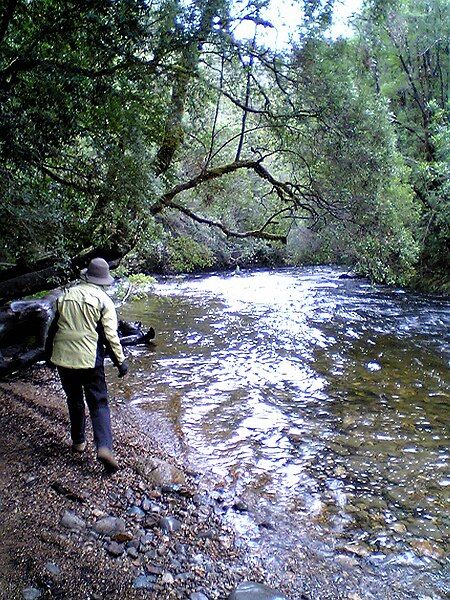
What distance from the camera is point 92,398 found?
534 cm

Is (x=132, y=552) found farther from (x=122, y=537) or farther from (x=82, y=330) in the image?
(x=82, y=330)

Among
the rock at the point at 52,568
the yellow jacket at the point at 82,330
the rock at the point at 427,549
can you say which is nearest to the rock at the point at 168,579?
the rock at the point at 52,568

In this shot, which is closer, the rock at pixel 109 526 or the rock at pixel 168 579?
the rock at pixel 168 579

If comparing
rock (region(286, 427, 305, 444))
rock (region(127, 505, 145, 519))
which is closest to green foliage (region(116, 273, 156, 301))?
rock (region(286, 427, 305, 444))

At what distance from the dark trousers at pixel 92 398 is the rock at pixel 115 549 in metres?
1.28

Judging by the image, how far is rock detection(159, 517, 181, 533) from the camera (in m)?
4.49

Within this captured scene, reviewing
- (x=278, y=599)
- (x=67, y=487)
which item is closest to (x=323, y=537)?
(x=278, y=599)

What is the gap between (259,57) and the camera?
709 centimetres

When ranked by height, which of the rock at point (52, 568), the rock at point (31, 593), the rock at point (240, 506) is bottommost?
the rock at point (240, 506)

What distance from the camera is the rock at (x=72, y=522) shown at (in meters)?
4.26

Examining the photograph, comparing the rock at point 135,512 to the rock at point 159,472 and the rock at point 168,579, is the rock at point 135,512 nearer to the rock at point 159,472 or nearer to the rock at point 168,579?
the rock at point 159,472

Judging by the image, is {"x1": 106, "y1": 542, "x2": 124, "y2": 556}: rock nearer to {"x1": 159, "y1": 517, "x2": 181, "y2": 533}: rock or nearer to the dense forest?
{"x1": 159, "y1": 517, "x2": 181, "y2": 533}: rock

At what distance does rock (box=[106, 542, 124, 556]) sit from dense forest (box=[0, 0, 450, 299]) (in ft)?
11.5

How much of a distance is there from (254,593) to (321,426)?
4.17 m
